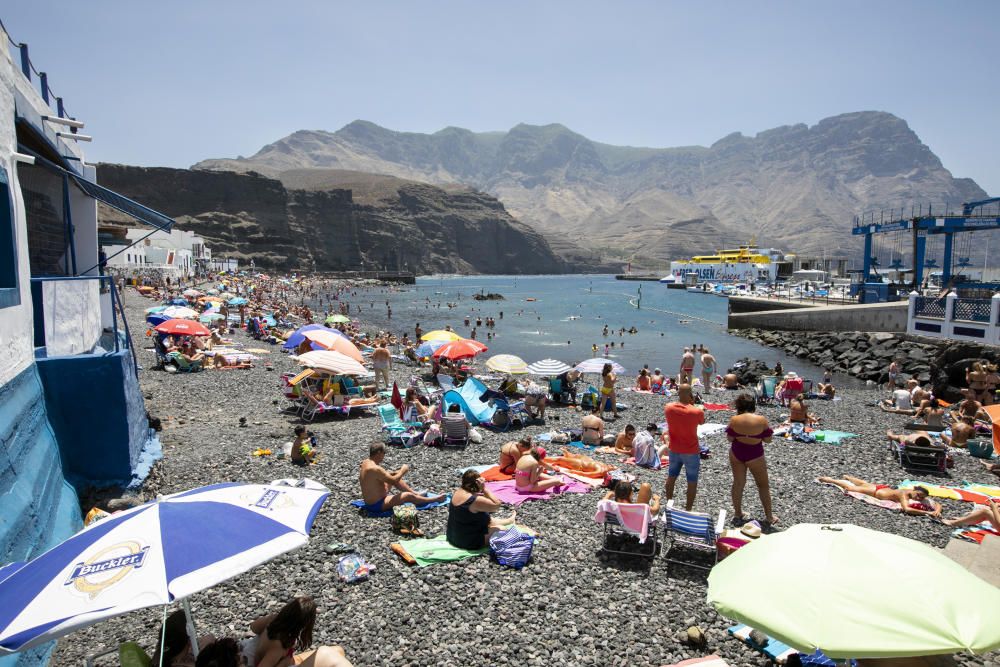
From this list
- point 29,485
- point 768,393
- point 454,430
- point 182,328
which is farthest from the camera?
point 768,393

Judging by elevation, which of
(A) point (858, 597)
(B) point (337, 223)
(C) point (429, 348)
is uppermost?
(B) point (337, 223)

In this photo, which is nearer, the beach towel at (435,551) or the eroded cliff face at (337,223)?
the beach towel at (435,551)

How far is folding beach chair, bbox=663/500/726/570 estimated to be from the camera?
20.4 feet

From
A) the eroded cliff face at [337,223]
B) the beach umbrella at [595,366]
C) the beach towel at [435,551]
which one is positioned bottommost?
the beach towel at [435,551]

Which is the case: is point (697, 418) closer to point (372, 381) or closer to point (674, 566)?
point (674, 566)

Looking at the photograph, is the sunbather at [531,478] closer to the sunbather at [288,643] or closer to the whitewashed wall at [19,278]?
the sunbather at [288,643]

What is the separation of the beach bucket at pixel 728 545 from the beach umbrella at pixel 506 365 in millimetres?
9797

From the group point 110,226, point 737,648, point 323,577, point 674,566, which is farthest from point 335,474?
point 110,226

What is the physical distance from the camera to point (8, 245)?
659 cm

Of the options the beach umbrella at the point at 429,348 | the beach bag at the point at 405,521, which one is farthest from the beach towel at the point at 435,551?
the beach umbrella at the point at 429,348

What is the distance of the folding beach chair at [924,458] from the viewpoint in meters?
10.3

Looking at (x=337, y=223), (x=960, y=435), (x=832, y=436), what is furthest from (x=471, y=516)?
(x=337, y=223)

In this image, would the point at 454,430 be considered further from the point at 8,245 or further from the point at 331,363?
the point at 8,245

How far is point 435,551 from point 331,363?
299 inches
